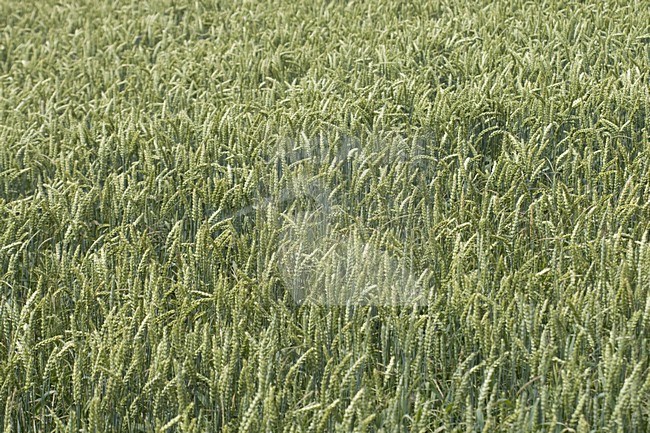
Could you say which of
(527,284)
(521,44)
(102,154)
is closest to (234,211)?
(102,154)

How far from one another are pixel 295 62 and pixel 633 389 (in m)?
2.96

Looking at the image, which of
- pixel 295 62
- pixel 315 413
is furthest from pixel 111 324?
pixel 295 62

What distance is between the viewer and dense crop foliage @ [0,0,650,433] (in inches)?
76.2

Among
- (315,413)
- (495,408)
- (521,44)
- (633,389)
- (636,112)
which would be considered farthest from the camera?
(521,44)

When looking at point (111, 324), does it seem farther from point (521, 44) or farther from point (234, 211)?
point (521, 44)

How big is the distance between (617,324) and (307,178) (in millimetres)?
1116

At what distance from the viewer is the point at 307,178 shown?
9.25 ft

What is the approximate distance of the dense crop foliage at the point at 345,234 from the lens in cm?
193

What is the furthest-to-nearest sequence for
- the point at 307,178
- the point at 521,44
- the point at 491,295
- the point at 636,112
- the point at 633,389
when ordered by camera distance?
1. the point at 521,44
2. the point at 636,112
3. the point at 307,178
4. the point at 491,295
5. the point at 633,389

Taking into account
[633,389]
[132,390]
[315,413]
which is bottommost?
[132,390]

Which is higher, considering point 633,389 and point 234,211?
point 633,389

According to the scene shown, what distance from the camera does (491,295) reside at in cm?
211

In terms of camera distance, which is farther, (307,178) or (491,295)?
(307,178)

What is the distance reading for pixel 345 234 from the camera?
265cm
